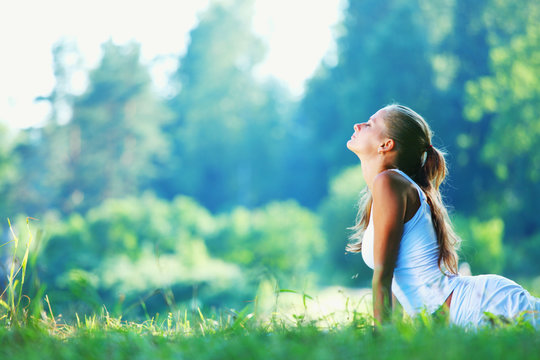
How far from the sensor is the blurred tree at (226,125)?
44.6 meters

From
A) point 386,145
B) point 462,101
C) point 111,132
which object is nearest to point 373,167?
point 386,145

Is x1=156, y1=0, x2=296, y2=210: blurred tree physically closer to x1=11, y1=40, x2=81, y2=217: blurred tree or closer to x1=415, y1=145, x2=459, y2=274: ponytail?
x1=11, y1=40, x2=81, y2=217: blurred tree

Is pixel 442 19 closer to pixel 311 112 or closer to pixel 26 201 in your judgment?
pixel 311 112

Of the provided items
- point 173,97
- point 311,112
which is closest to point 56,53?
point 173,97

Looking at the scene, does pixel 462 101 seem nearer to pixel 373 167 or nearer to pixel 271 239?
pixel 271 239

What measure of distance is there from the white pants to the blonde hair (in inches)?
9.5

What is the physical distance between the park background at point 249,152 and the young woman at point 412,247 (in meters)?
0.68

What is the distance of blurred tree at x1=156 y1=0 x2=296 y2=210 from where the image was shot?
44562 millimetres

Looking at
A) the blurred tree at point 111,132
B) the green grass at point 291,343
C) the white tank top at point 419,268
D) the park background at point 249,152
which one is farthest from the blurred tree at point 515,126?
the blurred tree at point 111,132

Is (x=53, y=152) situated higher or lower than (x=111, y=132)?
lower

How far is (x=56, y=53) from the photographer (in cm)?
3859

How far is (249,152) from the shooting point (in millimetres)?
44625

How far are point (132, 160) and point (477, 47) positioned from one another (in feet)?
87.6

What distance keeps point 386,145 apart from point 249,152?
41.7m
